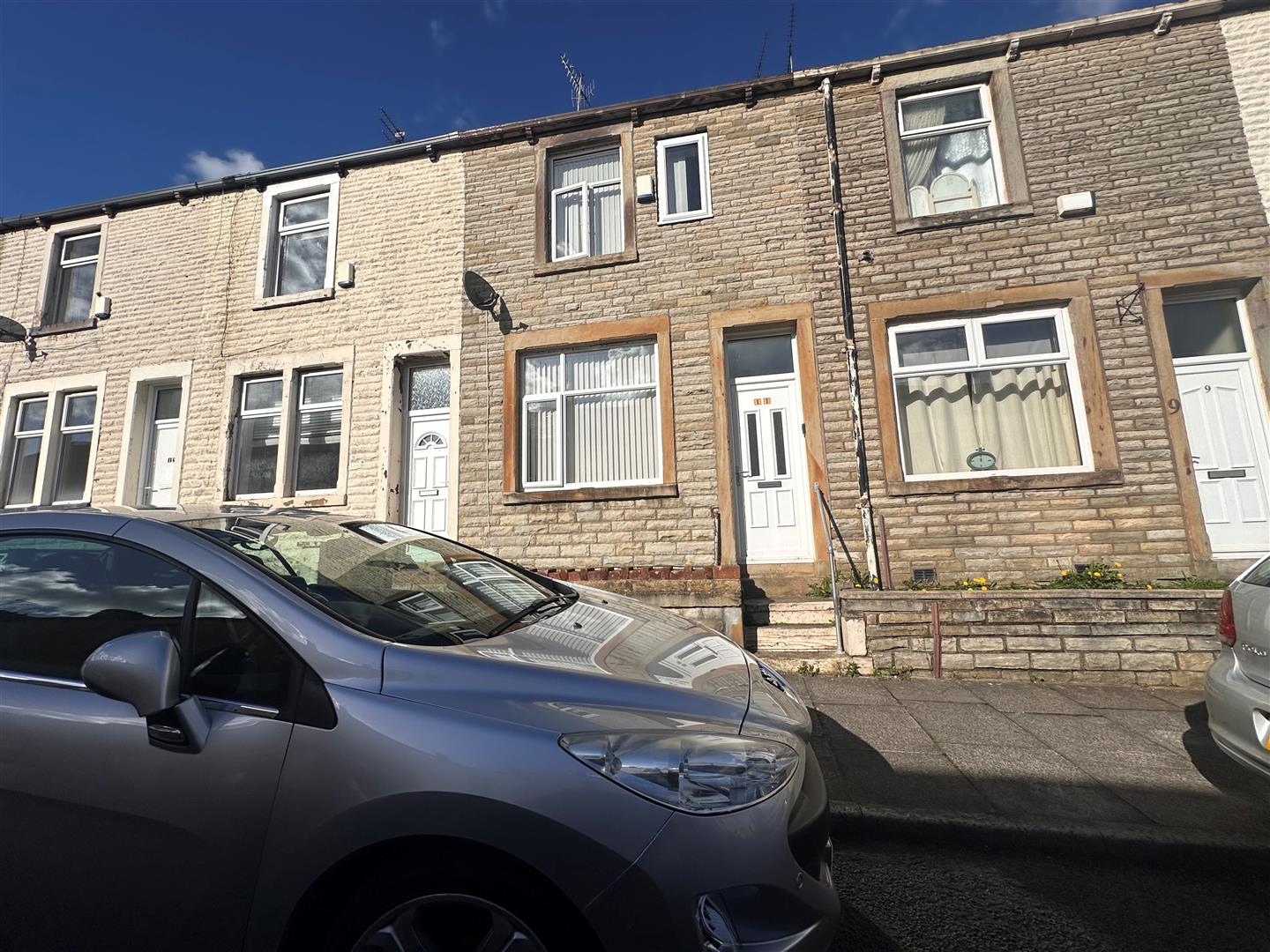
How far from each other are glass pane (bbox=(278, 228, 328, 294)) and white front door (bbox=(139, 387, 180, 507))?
96.9 inches

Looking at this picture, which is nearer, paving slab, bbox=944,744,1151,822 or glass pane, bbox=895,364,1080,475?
paving slab, bbox=944,744,1151,822

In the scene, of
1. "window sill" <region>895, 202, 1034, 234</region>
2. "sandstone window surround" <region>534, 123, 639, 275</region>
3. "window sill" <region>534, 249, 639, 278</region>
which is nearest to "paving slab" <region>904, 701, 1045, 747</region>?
"window sill" <region>895, 202, 1034, 234</region>

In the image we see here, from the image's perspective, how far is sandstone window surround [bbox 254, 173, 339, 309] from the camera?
8523 mm

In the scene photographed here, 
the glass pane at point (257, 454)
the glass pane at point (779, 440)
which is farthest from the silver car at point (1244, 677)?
the glass pane at point (257, 454)

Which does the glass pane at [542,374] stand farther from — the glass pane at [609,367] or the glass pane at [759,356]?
the glass pane at [759,356]

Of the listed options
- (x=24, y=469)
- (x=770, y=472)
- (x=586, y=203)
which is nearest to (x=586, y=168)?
(x=586, y=203)

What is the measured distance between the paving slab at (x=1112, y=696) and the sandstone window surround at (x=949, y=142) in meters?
5.13

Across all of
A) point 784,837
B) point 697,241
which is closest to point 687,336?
point 697,241

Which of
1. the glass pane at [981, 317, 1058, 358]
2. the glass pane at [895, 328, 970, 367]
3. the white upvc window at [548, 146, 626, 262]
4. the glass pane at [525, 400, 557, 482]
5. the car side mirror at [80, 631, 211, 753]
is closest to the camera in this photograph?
the car side mirror at [80, 631, 211, 753]

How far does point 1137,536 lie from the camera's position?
18.4ft

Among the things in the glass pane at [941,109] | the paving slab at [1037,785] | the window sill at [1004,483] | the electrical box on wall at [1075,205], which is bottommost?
the paving slab at [1037,785]

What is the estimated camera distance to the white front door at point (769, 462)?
21.4 ft

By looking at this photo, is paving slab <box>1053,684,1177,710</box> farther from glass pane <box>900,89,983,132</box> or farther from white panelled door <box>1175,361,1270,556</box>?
glass pane <box>900,89,983,132</box>

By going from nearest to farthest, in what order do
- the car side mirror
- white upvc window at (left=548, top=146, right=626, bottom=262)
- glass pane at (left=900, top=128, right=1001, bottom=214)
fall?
the car side mirror
glass pane at (left=900, top=128, right=1001, bottom=214)
white upvc window at (left=548, top=146, right=626, bottom=262)
